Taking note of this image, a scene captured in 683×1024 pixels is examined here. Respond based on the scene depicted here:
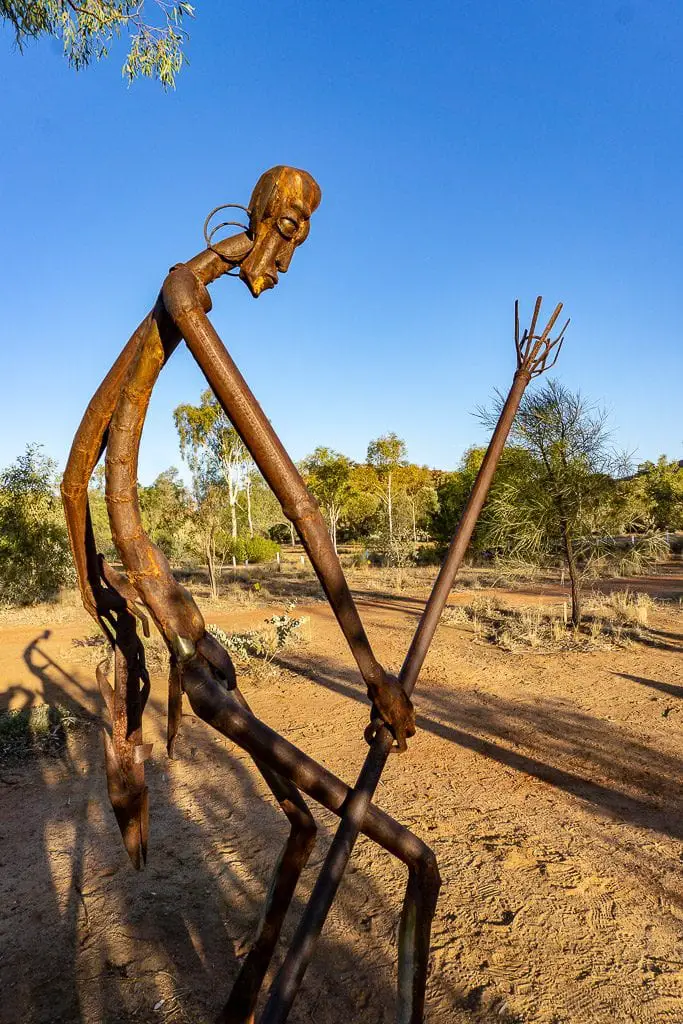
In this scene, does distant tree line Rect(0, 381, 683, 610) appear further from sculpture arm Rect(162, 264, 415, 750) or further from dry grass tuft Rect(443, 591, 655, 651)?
sculpture arm Rect(162, 264, 415, 750)

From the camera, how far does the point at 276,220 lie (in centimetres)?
156

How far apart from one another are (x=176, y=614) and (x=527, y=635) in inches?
372

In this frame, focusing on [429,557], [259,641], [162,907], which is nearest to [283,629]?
[259,641]

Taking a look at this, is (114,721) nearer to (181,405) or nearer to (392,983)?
(392,983)

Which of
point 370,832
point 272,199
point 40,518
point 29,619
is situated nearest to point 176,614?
point 370,832

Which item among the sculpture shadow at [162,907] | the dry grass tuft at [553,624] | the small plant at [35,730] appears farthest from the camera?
the dry grass tuft at [553,624]

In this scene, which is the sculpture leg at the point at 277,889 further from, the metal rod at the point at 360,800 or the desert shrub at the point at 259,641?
the desert shrub at the point at 259,641

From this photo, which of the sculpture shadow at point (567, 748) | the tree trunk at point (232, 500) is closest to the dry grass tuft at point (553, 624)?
the sculpture shadow at point (567, 748)

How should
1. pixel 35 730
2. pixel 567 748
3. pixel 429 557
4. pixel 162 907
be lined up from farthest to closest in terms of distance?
pixel 429 557, pixel 35 730, pixel 567 748, pixel 162 907

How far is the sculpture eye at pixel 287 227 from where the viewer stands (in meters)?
1.56

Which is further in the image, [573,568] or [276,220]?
[573,568]

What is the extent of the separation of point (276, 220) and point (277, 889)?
1.84m

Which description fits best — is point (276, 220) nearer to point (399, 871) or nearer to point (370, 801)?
point (370, 801)

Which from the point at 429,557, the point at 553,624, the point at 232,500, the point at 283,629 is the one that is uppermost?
the point at 232,500
